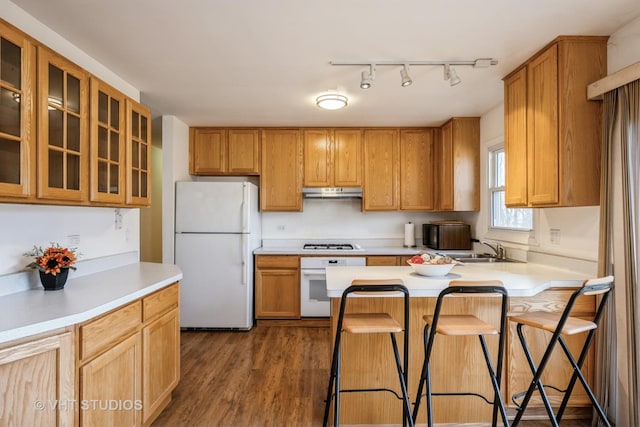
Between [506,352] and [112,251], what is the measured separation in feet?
9.47

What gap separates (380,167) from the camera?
4094mm

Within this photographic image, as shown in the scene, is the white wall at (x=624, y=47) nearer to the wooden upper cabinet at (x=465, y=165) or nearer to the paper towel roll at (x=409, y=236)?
the wooden upper cabinet at (x=465, y=165)

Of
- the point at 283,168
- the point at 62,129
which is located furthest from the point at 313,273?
the point at 62,129

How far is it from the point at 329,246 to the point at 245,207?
1193 millimetres

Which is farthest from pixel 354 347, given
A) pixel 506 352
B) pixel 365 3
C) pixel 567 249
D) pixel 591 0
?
pixel 591 0

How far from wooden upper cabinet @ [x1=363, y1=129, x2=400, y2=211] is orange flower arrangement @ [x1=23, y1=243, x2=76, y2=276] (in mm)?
3027

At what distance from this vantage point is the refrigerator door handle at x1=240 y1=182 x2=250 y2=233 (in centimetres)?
361

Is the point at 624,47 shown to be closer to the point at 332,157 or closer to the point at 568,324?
the point at 568,324

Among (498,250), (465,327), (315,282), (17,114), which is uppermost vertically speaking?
(17,114)

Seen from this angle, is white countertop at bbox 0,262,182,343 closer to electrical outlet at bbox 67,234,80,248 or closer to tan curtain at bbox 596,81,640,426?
electrical outlet at bbox 67,234,80,248

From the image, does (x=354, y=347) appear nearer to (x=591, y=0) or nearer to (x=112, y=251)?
(x=112, y=251)

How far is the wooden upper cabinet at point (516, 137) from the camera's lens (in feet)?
7.72

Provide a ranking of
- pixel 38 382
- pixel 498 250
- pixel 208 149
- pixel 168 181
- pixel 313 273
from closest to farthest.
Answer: pixel 38 382 → pixel 498 250 → pixel 168 181 → pixel 313 273 → pixel 208 149

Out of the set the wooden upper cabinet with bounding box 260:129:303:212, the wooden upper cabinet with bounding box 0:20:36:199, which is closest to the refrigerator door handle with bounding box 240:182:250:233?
the wooden upper cabinet with bounding box 260:129:303:212
